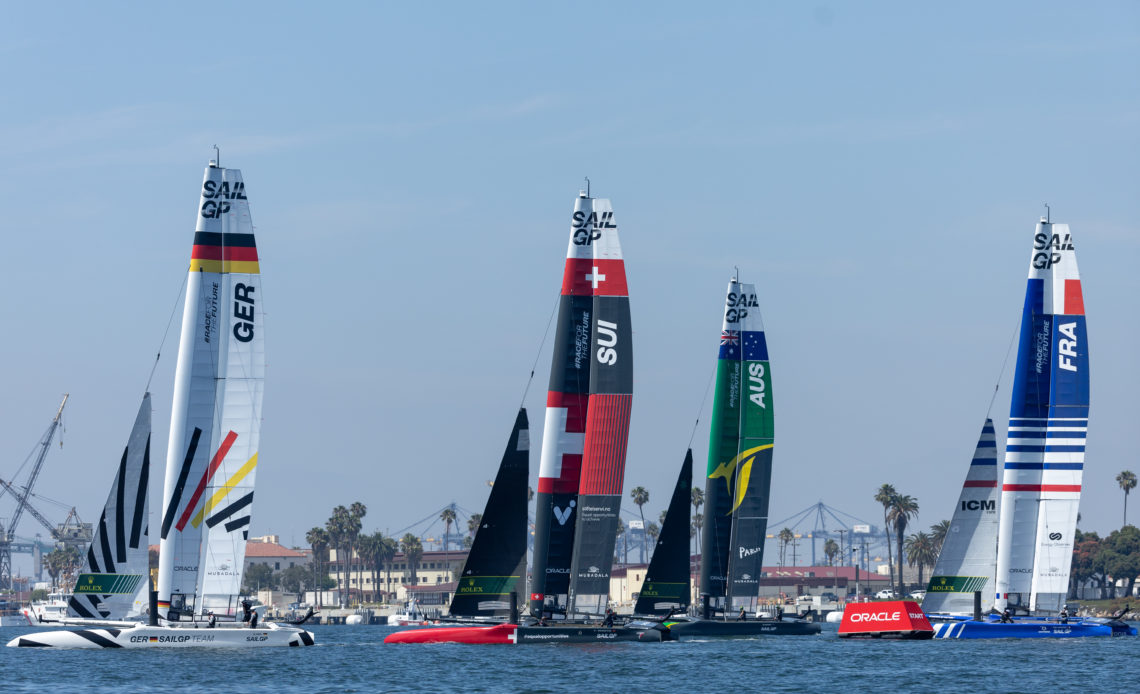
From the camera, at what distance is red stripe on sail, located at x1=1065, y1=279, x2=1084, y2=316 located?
2309 inches

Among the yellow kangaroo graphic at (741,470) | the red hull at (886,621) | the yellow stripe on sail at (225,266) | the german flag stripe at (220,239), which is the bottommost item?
the red hull at (886,621)

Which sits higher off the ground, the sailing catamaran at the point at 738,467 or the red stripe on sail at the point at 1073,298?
the red stripe on sail at the point at 1073,298

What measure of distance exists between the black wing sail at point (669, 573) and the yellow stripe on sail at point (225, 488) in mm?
20573

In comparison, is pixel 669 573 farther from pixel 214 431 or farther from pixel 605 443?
pixel 214 431

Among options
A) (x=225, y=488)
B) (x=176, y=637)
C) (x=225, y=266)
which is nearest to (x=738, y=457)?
(x=225, y=488)

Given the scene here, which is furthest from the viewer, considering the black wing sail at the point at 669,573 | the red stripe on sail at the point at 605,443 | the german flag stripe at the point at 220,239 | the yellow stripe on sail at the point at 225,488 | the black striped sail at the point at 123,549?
the black wing sail at the point at 669,573

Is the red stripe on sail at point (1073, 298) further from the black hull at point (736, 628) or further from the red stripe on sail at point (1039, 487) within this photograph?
the black hull at point (736, 628)

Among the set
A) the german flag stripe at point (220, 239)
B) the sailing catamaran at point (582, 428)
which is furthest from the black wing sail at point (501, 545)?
the german flag stripe at point (220, 239)

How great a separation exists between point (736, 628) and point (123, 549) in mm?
25707

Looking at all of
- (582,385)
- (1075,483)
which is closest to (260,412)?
(582,385)

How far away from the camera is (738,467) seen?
66.6 m

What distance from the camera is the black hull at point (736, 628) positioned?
6456cm

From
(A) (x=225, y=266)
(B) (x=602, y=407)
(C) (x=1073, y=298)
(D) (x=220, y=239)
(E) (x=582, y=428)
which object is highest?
(C) (x=1073, y=298)

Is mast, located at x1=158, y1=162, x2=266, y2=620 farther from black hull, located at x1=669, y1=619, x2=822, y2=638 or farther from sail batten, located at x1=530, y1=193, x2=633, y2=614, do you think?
black hull, located at x1=669, y1=619, x2=822, y2=638
